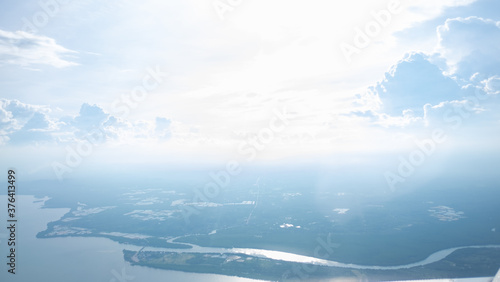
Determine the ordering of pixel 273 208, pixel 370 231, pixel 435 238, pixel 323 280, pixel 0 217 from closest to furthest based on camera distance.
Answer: pixel 323 280 → pixel 435 238 → pixel 370 231 → pixel 0 217 → pixel 273 208

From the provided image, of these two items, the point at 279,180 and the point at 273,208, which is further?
the point at 279,180

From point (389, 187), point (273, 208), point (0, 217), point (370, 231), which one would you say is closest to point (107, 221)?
point (0, 217)

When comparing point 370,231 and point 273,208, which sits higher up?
point 273,208

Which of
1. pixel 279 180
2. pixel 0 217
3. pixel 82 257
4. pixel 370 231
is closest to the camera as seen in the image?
pixel 82 257

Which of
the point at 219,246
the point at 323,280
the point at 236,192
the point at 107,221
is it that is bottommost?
the point at 323,280

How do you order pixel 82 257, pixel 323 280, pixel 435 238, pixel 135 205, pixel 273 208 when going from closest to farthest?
pixel 323 280 → pixel 82 257 → pixel 435 238 → pixel 273 208 → pixel 135 205

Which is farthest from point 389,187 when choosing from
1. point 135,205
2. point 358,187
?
point 135,205

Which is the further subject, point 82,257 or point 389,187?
point 389,187

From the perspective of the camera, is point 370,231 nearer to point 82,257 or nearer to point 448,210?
point 448,210

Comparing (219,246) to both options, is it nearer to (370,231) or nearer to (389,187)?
(370,231)
